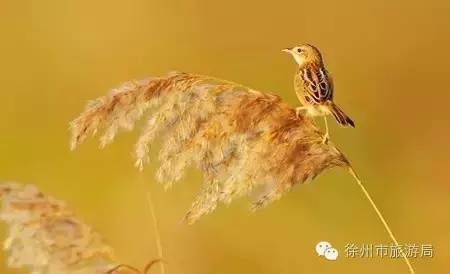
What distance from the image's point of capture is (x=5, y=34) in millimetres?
1423

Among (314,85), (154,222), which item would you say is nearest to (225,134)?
(314,85)

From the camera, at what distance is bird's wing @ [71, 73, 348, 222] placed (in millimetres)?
1120

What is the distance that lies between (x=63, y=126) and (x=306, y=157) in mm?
524

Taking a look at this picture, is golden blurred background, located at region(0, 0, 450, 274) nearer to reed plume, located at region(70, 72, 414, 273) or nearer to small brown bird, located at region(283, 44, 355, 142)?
small brown bird, located at region(283, 44, 355, 142)

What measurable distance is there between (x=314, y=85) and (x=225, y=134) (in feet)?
0.65

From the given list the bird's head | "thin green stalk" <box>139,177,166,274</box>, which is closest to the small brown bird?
the bird's head

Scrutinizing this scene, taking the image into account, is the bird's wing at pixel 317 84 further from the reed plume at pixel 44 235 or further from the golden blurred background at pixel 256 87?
the reed plume at pixel 44 235

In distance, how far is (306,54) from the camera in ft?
4.25

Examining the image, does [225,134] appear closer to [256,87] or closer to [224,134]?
[224,134]

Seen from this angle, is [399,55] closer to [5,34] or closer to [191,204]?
[191,204]

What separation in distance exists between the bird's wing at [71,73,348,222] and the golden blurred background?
0.17 m

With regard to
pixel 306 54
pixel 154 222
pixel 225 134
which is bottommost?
pixel 154 222

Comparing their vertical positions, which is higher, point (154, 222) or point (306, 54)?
point (306, 54)

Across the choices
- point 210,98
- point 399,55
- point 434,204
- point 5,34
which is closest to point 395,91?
point 399,55
